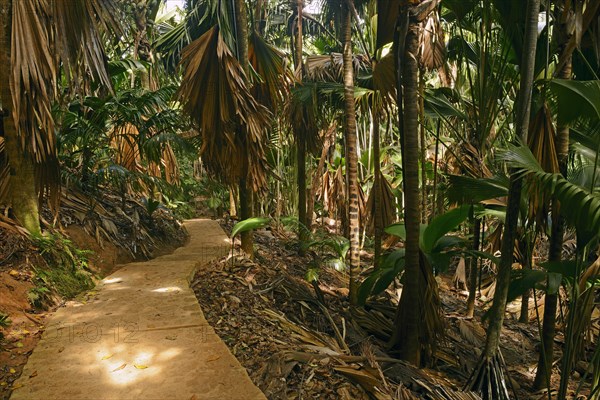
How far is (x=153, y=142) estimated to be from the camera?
5.97 metres

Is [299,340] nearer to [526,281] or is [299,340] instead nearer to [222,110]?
[526,281]

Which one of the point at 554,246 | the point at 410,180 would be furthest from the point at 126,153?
the point at 554,246

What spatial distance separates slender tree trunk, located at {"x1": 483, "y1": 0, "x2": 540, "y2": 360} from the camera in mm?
3143

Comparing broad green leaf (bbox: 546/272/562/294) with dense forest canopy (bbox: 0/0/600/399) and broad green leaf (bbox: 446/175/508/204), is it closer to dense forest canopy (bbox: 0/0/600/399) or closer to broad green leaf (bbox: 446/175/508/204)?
dense forest canopy (bbox: 0/0/600/399)

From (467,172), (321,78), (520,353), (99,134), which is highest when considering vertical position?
(321,78)

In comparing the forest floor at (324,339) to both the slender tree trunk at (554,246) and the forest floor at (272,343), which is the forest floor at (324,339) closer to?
the forest floor at (272,343)

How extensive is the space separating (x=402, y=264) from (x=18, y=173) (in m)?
4.08

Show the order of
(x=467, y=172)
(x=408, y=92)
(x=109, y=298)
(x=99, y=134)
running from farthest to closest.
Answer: (x=99, y=134), (x=467, y=172), (x=109, y=298), (x=408, y=92)

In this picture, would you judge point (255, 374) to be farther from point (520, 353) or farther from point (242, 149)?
point (520, 353)

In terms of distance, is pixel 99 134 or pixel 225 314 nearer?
pixel 225 314

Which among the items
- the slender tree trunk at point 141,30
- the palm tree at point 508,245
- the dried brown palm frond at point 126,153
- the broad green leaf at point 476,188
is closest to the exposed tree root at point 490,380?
the palm tree at point 508,245

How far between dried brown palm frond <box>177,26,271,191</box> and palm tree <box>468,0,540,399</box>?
9.09 ft

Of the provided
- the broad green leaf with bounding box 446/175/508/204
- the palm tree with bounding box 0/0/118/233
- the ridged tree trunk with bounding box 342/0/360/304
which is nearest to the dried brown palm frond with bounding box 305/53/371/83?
the ridged tree trunk with bounding box 342/0/360/304

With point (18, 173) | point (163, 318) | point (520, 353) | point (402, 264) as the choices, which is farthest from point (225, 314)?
point (520, 353)
